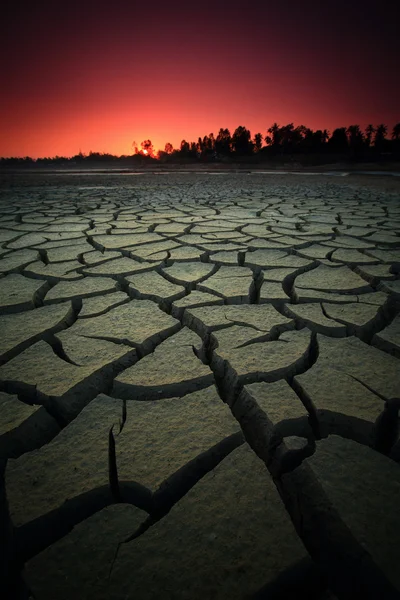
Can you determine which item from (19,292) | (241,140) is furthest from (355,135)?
(19,292)

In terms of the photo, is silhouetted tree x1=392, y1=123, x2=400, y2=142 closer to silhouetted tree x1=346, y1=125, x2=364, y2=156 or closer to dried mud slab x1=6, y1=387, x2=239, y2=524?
silhouetted tree x1=346, y1=125, x2=364, y2=156

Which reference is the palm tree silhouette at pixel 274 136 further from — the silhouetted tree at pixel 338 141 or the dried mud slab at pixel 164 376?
the dried mud slab at pixel 164 376

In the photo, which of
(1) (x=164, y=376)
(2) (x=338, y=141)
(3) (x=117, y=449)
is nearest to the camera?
(3) (x=117, y=449)

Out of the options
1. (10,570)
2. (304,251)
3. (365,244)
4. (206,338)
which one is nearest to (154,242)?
(304,251)

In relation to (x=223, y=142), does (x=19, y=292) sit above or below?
below

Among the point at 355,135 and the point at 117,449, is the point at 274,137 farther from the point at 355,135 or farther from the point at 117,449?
the point at 117,449

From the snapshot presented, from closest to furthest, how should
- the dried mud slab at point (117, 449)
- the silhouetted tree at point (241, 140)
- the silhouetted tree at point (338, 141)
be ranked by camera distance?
1. the dried mud slab at point (117, 449)
2. the silhouetted tree at point (338, 141)
3. the silhouetted tree at point (241, 140)

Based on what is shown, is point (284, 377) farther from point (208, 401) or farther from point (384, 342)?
point (384, 342)

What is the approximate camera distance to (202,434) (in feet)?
2.25

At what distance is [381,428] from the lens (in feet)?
2.29

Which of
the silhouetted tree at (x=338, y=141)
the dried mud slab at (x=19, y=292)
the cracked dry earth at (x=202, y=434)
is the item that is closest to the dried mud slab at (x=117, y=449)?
the cracked dry earth at (x=202, y=434)

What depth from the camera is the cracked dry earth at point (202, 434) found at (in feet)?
1.52

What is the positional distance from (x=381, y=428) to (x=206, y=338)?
0.56 m

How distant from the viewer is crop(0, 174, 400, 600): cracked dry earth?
1.52ft
